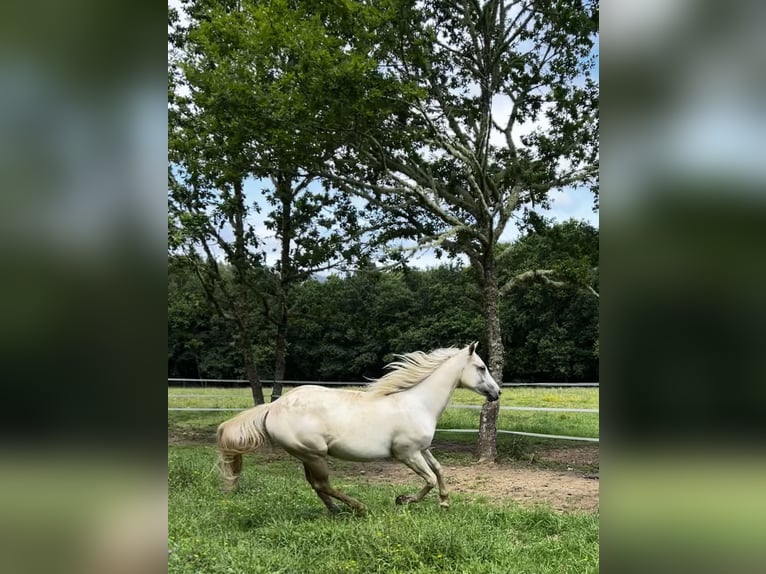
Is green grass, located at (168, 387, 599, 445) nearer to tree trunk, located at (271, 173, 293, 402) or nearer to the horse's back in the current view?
tree trunk, located at (271, 173, 293, 402)

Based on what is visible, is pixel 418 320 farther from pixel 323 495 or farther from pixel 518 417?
pixel 323 495

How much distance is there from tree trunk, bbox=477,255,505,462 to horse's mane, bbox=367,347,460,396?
233cm

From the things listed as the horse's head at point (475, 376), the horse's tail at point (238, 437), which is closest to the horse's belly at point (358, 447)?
the horse's tail at point (238, 437)

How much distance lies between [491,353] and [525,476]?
150 centimetres

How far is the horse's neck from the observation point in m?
4.09

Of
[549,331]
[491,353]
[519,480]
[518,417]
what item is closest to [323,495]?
[519,480]

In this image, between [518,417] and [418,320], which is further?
[418,320]

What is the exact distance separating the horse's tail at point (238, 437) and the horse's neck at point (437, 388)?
1.16 m

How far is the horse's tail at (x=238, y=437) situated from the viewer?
3.91m

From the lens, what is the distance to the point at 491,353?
6.41 m
